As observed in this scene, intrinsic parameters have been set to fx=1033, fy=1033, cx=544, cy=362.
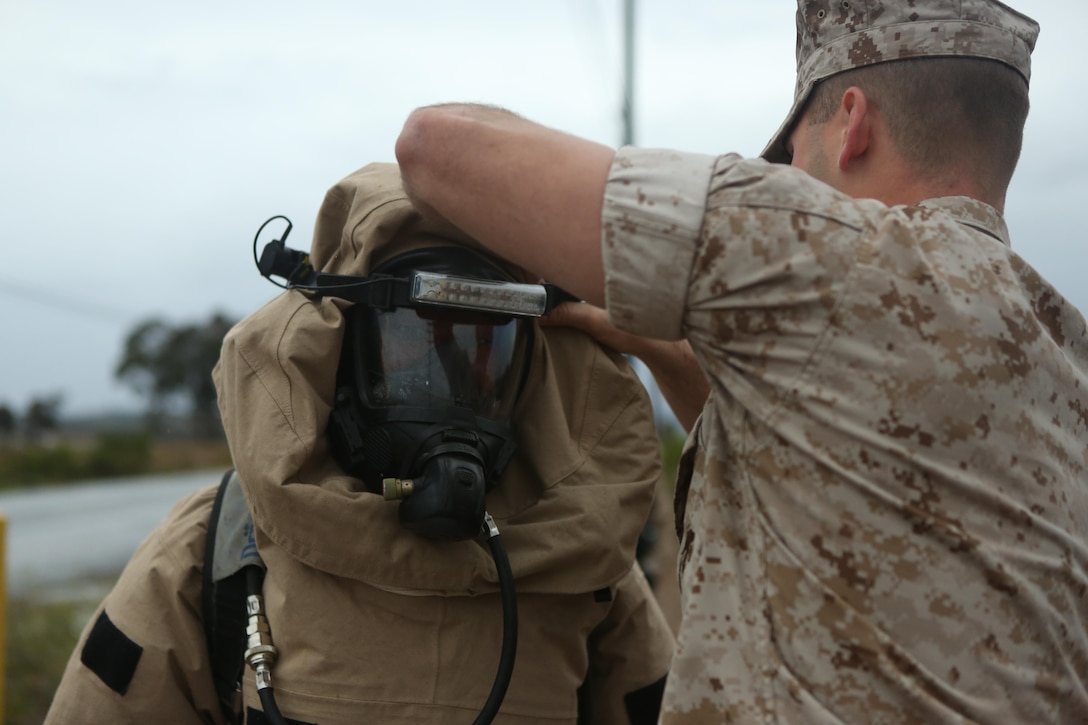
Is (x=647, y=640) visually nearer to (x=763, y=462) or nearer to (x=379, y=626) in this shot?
(x=379, y=626)

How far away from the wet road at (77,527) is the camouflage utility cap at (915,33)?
581 centimetres

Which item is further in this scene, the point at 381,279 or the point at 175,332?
the point at 175,332

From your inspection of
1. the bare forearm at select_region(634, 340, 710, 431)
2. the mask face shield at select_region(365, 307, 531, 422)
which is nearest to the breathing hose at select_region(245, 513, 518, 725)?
the mask face shield at select_region(365, 307, 531, 422)

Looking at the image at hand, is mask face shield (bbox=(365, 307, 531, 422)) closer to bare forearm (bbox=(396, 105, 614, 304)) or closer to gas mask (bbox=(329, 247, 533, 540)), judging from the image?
gas mask (bbox=(329, 247, 533, 540))

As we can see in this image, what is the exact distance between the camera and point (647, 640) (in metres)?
2.50

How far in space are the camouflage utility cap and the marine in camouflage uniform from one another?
37 cm

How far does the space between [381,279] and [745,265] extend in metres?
0.80

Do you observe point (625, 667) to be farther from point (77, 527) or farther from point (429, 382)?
point (77, 527)

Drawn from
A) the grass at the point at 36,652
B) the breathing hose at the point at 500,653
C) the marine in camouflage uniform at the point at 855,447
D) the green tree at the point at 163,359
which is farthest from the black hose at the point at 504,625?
the green tree at the point at 163,359

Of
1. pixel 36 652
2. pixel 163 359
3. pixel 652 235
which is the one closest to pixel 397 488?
pixel 652 235

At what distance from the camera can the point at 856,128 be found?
184 centimetres

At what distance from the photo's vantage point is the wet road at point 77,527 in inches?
477

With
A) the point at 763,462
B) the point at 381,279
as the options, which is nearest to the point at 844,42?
the point at 763,462

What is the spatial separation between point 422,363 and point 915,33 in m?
1.10
